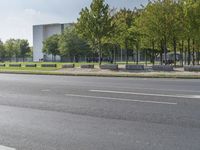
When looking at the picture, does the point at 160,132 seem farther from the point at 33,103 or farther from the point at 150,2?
the point at 150,2

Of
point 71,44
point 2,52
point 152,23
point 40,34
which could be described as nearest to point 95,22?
point 152,23

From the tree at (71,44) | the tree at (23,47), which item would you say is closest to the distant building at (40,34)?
the tree at (23,47)

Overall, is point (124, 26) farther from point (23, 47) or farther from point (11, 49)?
point (23, 47)

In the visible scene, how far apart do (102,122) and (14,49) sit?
407 ft

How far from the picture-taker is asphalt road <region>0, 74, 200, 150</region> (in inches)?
275

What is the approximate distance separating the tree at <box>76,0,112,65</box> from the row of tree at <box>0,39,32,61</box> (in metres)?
87.6

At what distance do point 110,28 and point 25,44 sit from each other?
95944mm

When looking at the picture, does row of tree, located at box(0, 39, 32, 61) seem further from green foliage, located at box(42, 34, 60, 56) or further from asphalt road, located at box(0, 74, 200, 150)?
asphalt road, located at box(0, 74, 200, 150)

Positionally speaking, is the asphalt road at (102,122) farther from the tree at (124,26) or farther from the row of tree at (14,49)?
the row of tree at (14,49)

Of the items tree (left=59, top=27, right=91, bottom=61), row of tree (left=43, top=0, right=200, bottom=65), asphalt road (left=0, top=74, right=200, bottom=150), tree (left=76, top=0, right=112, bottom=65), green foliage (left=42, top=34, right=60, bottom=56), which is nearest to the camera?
asphalt road (left=0, top=74, right=200, bottom=150)

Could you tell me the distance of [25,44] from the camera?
444 ft

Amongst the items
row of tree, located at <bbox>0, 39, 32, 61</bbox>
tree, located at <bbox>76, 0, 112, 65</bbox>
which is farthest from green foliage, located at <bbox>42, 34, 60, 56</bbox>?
tree, located at <bbox>76, 0, 112, 65</bbox>

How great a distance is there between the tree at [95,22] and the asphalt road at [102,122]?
96.8ft

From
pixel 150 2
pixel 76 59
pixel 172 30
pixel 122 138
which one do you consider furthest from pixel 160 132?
pixel 76 59
